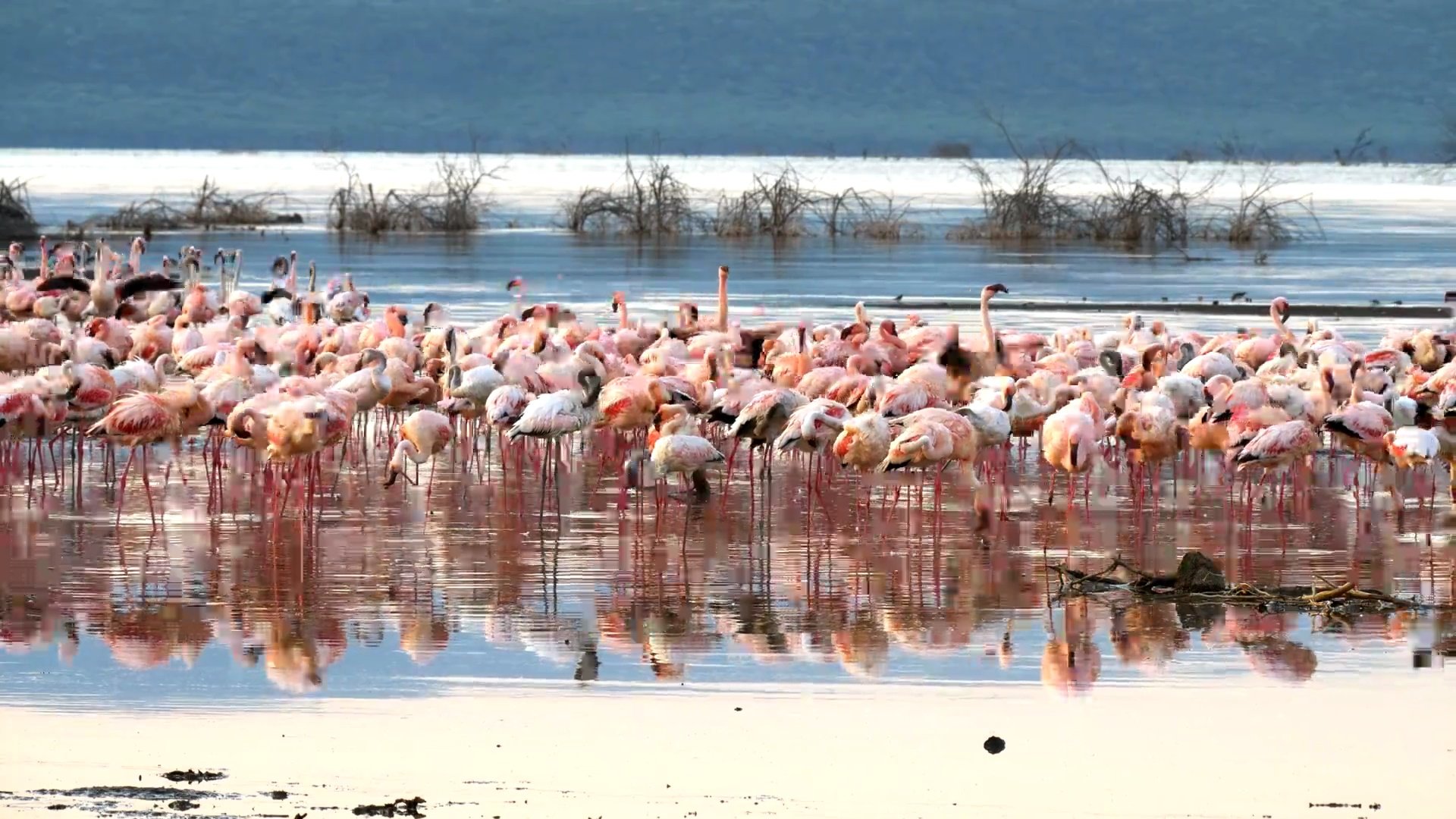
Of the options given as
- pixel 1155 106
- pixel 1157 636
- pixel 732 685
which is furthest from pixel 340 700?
pixel 1155 106

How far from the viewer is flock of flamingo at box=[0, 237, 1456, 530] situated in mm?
11086

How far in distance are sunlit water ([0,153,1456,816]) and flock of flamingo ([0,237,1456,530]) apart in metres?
0.23

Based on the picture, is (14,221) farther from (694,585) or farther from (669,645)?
(669,645)

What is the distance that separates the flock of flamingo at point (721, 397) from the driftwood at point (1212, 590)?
1518 mm

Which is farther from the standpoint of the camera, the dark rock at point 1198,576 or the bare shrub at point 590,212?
the bare shrub at point 590,212

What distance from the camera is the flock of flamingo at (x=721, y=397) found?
36.4ft

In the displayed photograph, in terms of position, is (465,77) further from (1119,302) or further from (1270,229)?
(1119,302)

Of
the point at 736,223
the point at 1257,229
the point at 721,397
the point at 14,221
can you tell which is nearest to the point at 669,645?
the point at 721,397

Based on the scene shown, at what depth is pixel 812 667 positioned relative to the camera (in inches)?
313

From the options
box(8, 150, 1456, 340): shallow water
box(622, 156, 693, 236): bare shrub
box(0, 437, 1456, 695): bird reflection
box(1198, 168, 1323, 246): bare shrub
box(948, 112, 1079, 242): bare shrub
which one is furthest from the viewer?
box(622, 156, 693, 236): bare shrub

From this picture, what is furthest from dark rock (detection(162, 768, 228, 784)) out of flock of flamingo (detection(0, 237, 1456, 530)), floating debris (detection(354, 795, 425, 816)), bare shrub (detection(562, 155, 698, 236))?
bare shrub (detection(562, 155, 698, 236))

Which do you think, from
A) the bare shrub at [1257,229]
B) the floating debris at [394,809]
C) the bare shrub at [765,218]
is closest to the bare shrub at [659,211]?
the bare shrub at [765,218]

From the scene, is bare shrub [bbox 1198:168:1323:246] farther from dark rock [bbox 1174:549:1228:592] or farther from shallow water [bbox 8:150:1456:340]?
dark rock [bbox 1174:549:1228:592]

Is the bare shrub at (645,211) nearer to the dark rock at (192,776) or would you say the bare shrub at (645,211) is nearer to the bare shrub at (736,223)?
the bare shrub at (736,223)
